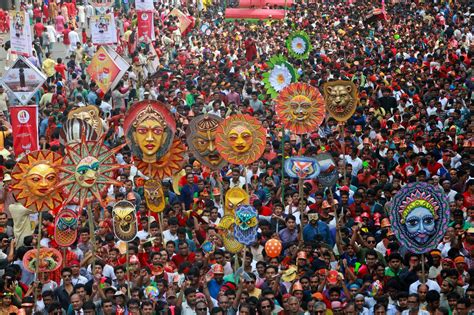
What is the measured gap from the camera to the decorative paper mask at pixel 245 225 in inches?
603

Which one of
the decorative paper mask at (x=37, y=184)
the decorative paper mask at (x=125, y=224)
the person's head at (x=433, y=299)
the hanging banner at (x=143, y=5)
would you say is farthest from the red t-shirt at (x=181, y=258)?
the hanging banner at (x=143, y=5)

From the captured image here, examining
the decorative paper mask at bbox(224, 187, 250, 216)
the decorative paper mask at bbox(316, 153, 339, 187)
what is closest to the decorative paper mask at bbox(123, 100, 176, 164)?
the decorative paper mask at bbox(224, 187, 250, 216)

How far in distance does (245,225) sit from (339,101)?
539 cm

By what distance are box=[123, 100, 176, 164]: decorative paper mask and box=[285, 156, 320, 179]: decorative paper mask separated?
1627mm

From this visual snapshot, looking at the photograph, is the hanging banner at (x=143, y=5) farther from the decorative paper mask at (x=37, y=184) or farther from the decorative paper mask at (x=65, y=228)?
the decorative paper mask at (x=65, y=228)

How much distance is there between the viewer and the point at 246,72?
1188 inches

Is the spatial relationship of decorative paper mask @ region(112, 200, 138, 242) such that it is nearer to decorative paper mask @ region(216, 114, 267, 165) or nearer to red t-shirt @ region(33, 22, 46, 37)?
decorative paper mask @ region(216, 114, 267, 165)

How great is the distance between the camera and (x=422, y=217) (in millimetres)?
14625

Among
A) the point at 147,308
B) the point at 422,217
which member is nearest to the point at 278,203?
the point at 422,217

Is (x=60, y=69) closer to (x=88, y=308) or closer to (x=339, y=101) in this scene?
(x=339, y=101)

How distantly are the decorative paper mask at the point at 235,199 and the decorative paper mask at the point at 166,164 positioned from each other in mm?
886

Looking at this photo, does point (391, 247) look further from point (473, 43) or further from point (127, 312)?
point (473, 43)

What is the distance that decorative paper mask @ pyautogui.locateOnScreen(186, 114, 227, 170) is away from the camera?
18125 mm

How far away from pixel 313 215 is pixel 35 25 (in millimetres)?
19428
